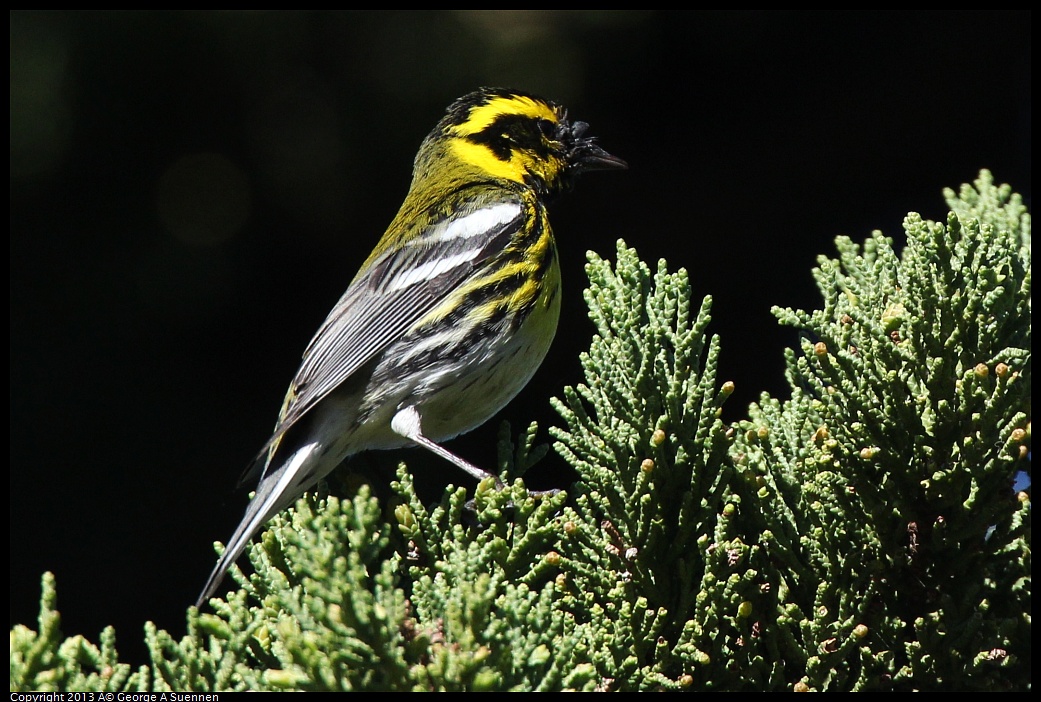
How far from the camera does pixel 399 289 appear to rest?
10.1 ft

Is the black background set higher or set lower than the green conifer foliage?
higher

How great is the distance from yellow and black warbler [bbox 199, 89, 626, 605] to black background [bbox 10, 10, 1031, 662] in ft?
2.09

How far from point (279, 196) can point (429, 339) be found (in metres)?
1.28

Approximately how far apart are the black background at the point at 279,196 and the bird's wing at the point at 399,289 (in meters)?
0.65

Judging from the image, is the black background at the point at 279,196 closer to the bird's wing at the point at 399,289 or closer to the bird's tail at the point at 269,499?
the bird's wing at the point at 399,289

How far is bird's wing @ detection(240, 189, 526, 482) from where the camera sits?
2.86 metres

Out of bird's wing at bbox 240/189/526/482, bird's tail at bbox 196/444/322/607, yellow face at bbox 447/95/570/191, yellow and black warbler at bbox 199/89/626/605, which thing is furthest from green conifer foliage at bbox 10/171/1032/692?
yellow face at bbox 447/95/570/191

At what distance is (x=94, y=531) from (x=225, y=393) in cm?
70

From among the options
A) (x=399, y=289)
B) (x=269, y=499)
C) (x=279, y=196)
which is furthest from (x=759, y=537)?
(x=279, y=196)

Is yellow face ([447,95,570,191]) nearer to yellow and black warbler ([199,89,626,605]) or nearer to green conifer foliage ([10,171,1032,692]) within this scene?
yellow and black warbler ([199,89,626,605])

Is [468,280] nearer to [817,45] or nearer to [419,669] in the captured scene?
[419,669]

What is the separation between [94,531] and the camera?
362 centimetres

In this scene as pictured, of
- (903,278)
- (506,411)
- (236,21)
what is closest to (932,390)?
(903,278)

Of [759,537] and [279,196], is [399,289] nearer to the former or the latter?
[279,196]
